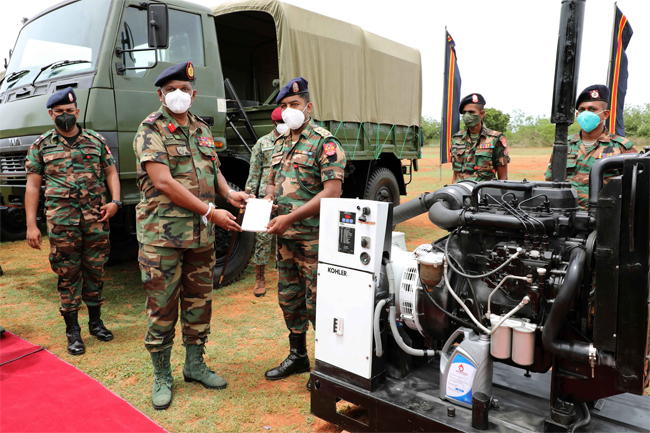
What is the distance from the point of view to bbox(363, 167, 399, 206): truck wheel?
6840 mm

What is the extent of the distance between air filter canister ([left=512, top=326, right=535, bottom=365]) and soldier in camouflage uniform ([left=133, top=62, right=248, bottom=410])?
1651 mm

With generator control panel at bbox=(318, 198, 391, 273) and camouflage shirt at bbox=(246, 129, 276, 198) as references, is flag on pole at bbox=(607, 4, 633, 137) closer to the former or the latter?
camouflage shirt at bbox=(246, 129, 276, 198)

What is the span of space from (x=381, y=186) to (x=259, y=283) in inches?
121

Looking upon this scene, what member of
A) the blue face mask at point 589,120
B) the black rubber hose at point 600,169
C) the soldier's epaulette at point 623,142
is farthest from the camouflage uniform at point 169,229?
the soldier's epaulette at point 623,142

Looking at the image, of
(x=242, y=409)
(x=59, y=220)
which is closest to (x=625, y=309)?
(x=242, y=409)

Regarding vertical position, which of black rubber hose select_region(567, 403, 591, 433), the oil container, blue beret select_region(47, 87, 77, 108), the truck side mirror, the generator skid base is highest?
the truck side mirror

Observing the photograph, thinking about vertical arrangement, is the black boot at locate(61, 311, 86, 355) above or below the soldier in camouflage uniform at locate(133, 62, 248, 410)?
below

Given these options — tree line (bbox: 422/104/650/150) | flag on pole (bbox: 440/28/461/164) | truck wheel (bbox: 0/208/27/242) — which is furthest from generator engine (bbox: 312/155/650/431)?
tree line (bbox: 422/104/650/150)

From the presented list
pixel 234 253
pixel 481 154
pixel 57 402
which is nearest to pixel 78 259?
pixel 57 402

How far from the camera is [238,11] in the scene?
17.7 ft

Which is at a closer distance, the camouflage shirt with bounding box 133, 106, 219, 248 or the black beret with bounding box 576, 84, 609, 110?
the camouflage shirt with bounding box 133, 106, 219, 248

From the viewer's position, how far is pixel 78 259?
3.60m

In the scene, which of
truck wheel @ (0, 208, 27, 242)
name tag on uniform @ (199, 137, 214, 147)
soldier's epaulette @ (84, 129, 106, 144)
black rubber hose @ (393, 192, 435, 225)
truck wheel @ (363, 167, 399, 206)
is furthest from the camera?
truck wheel @ (0, 208, 27, 242)

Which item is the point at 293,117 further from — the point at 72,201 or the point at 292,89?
the point at 72,201
